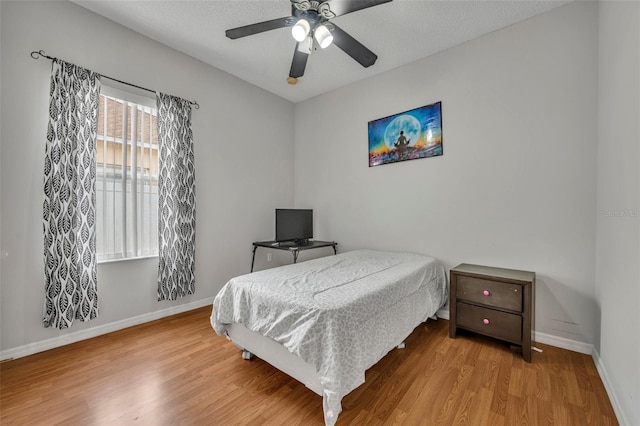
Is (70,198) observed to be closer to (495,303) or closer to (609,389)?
(495,303)

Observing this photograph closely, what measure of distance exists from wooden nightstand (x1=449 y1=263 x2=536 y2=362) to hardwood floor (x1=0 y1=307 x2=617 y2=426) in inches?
5.9

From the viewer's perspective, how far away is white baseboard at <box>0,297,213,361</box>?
199 cm

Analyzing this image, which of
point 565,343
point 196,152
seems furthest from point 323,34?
point 565,343

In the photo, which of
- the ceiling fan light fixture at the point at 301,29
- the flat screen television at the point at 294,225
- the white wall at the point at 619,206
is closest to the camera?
the white wall at the point at 619,206

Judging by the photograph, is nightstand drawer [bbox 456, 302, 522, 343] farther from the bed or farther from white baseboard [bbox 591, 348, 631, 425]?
white baseboard [bbox 591, 348, 631, 425]

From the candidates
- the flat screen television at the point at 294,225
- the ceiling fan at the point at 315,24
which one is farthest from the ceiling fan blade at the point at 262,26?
the flat screen television at the point at 294,225

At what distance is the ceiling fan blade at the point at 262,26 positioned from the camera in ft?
6.07

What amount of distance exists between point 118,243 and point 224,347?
4.72 feet

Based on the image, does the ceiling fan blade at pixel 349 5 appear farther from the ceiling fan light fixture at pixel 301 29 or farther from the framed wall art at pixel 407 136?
the framed wall art at pixel 407 136

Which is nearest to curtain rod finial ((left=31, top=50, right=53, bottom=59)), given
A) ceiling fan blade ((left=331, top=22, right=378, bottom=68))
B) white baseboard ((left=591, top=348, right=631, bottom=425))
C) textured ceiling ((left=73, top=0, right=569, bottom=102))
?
textured ceiling ((left=73, top=0, right=569, bottom=102))

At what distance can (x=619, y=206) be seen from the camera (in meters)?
1.55

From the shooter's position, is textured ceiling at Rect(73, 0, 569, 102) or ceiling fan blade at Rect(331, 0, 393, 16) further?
textured ceiling at Rect(73, 0, 569, 102)

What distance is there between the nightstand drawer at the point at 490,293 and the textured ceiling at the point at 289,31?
90.7 inches

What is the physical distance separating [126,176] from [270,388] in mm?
2336
